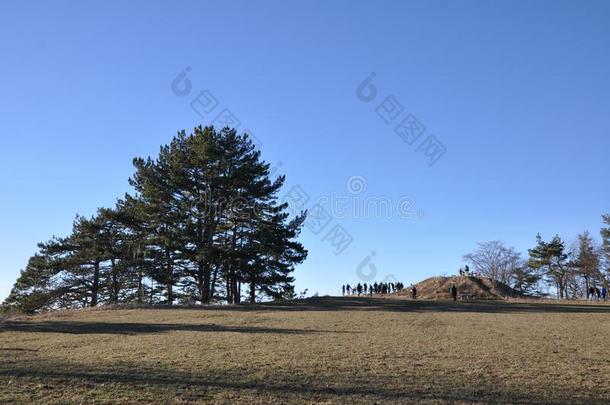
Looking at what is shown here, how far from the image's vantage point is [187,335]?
19859 mm

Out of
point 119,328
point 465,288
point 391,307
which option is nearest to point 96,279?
point 391,307

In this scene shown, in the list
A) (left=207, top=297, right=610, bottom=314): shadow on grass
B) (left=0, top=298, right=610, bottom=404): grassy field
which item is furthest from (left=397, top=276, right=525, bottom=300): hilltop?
(left=0, top=298, right=610, bottom=404): grassy field

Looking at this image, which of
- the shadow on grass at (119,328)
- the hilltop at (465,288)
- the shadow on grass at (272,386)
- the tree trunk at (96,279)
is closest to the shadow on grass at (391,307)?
the shadow on grass at (119,328)

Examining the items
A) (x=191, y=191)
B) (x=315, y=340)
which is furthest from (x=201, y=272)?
(x=315, y=340)

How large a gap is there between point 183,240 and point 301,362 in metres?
29.7

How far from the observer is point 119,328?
22859 millimetres

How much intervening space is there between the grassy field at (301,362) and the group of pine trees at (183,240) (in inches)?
660

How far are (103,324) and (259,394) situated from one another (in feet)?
56.8

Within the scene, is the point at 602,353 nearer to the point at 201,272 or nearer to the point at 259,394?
the point at 259,394

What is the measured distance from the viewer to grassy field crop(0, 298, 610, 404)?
989 centimetres

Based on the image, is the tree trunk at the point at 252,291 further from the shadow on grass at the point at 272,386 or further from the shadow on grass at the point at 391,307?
the shadow on grass at the point at 272,386

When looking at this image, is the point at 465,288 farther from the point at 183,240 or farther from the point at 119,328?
the point at 119,328

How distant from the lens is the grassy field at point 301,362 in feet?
32.4

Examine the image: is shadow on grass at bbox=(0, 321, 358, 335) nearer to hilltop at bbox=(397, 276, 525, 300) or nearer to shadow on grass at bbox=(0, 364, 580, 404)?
shadow on grass at bbox=(0, 364, 580, 404)
